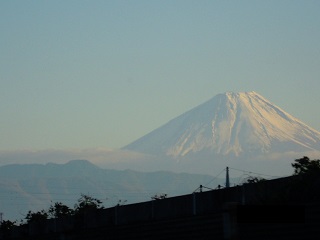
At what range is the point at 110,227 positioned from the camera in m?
27.9

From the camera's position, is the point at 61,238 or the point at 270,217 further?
the point at 61,238

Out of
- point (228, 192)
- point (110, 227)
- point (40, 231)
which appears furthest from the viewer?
point (40, 231)

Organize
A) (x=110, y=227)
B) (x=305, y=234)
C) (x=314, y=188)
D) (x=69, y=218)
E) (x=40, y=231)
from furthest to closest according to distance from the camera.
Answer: (x=40, y=231)
(x=69, y=218)
(x=110, y=227)
(x=314, y=188)
(x=305, y=234)

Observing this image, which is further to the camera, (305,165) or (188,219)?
(305,165)

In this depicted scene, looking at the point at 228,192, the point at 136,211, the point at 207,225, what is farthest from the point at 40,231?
the point at 207,225

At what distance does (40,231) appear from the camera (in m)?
38.2

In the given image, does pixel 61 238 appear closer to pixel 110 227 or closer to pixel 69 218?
pixel 110 227

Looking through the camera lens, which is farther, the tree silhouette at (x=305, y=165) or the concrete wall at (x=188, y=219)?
the tree silhouette at (x=305, y=165)

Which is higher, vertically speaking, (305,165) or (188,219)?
(305,165)

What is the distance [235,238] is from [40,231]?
25.4 meters

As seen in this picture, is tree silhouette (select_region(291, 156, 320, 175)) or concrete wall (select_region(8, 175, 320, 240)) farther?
tree silhouette (select_region(291, 156, 320, 175))

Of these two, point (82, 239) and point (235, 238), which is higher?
point (82, 239)

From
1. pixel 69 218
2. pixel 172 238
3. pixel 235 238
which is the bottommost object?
pixel 235 238

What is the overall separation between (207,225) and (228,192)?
3.51m
